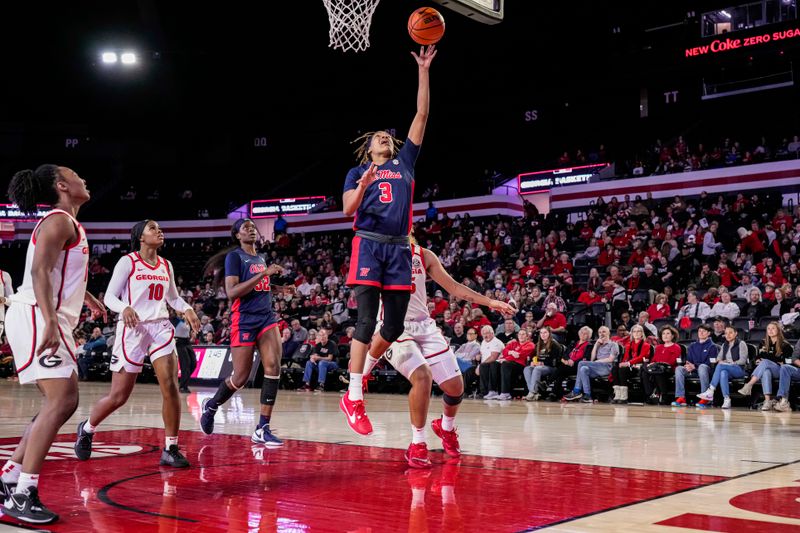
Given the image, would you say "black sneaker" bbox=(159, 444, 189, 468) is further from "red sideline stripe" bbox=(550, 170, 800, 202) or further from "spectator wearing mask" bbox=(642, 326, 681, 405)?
"red sideline stripe" bbox=(550, 170, 800, 202)

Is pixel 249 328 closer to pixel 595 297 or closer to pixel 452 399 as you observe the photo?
pixel 452 399

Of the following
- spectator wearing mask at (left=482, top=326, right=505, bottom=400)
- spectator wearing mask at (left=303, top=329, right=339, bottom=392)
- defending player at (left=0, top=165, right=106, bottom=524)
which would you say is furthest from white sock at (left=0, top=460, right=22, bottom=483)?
spectator wearing mask at (left=303, top=329, right=339, bottom=392)

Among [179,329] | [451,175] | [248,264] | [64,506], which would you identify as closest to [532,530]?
[64,506]

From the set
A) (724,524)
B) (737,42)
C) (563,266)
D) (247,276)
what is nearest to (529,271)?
(563,266)

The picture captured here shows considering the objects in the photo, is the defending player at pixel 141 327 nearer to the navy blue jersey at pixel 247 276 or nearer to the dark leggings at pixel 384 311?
the navy blue jersey at pixel 247 276

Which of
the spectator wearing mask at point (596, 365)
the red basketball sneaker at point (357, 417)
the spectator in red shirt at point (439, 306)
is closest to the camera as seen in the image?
the red basketball sneaker at point (357, 417)

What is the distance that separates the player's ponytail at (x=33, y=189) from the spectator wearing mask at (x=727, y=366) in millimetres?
10315

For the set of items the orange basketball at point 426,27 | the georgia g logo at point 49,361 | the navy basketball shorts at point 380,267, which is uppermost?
the orange basketball at point 426,27

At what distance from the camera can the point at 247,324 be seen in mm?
7090

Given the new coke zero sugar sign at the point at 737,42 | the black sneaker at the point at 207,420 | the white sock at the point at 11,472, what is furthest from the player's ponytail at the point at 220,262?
the new coke zero sugar sign at the point at 737,42

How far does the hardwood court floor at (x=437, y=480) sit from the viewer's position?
12.2ft

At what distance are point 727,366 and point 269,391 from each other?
781cm

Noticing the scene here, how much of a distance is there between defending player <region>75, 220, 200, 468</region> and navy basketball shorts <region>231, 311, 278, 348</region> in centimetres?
89

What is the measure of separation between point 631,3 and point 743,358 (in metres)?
18.0
